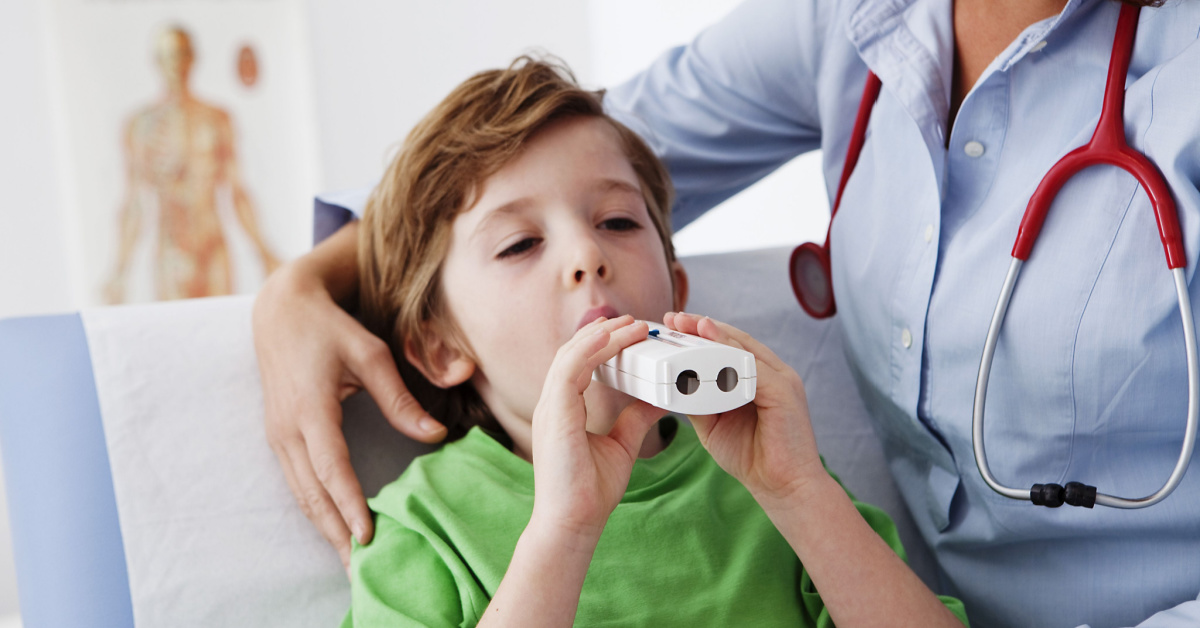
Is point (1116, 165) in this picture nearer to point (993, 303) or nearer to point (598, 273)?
point (993, 303)

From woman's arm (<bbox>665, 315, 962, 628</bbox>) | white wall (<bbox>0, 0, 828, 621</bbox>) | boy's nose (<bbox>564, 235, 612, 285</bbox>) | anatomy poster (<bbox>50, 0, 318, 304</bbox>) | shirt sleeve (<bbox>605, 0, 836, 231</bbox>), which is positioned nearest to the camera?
woman's arm (<bbox>665, 315, 962, 628</bbox>)

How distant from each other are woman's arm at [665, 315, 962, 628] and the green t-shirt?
109 millimetres

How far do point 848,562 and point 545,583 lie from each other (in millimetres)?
294

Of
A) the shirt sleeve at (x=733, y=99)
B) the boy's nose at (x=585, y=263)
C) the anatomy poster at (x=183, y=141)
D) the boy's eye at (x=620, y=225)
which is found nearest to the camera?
the boy's nose at (x=585, y=263)

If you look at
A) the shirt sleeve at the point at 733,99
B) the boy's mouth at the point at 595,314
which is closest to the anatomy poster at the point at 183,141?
the shirt sleeve at the point at 733,99

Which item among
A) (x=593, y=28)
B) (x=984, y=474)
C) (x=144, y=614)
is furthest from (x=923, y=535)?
(x=593, y=28)

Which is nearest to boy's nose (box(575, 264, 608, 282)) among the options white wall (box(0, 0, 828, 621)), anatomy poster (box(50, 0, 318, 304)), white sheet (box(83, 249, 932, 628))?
white sheet (box(83, 249, 932, 628))

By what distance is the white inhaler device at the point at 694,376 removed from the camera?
2.41 ft

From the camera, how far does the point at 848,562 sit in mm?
886

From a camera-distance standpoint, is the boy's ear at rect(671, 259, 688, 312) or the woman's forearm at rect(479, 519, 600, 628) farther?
the boy's ear at rect(671, 259, 688, 312)

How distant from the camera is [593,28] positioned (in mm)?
3516

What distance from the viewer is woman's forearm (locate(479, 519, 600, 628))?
0.79 meters

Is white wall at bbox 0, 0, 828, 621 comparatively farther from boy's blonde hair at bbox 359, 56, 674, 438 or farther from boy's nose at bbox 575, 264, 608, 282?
boy's nose at bbox 575, 264, 608, 282

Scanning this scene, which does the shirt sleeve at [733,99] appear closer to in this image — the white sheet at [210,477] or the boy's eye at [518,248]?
the boy's eye at [518,248]
